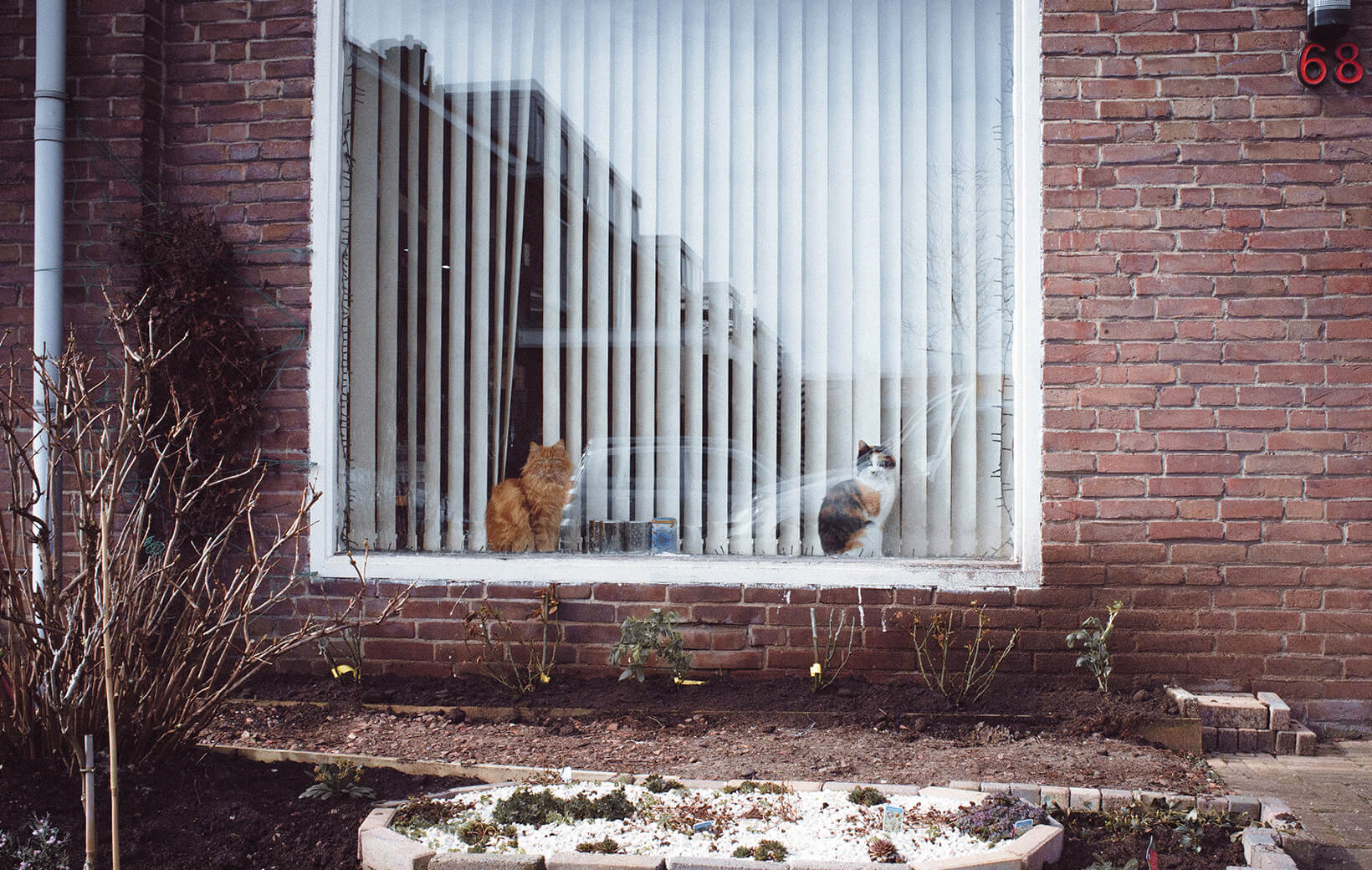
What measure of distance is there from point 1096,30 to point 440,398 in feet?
10.1

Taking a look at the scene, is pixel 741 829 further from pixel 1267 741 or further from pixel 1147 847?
pixel 1267 741

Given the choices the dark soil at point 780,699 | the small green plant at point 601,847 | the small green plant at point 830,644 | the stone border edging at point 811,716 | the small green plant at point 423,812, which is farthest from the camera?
the small green plant at point 830,644

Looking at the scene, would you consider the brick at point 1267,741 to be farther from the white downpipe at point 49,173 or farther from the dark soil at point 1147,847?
the white downpipe at point 49,173

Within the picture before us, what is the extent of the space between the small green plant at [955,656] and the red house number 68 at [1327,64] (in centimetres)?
238

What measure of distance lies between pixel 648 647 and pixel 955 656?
1197 millimetres

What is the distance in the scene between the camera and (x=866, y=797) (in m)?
2.76

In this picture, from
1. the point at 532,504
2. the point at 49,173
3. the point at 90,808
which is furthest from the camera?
the point at 532,504

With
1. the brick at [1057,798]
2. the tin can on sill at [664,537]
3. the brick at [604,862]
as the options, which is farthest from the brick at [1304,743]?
the brick at [604,862]

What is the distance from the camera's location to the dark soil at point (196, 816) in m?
2.47

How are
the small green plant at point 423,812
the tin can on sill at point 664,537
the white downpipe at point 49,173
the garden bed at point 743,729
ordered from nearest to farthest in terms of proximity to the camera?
the small green plant at point 423,812 < the garden bed at point 743,729 < the white downpipe at point 49,173 < the tin can on sill at point 664,537

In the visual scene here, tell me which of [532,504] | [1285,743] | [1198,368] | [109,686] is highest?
[1198,368]

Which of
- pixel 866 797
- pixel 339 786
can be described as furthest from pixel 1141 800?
pixel 339 786

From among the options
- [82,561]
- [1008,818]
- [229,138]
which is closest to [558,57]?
[229,138]

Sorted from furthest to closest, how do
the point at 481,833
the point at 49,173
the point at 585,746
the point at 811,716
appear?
the point at 49,173 → the point at 811,716 → the point at 585,746 → the point at 481,833
